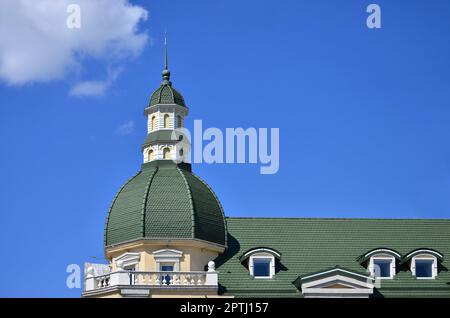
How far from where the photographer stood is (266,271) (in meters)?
63.0

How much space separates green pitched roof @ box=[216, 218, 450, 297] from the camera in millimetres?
62125

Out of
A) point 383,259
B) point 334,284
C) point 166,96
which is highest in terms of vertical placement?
point 166,96

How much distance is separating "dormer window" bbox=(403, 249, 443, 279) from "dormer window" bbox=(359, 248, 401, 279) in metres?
0.69

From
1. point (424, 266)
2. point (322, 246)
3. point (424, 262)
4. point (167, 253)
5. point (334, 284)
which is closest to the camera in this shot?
point (334, 284)

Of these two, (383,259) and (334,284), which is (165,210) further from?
(383,259)

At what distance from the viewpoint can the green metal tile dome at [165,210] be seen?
61.9 metres

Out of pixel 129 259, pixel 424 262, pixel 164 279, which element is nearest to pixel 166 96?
pixel 129 259

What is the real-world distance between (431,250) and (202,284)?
12.4 m

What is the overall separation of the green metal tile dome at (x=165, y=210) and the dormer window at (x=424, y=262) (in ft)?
32.2

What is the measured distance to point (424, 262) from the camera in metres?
64.0

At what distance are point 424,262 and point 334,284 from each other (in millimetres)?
6205

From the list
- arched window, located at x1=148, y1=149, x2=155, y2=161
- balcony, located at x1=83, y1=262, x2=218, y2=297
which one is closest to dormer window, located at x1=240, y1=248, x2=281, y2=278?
balcony, located at x1=83, y1=262, x2=218, y2=297

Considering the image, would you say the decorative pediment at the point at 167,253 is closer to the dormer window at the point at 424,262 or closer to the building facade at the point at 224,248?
the building facade at the point at 224,248
